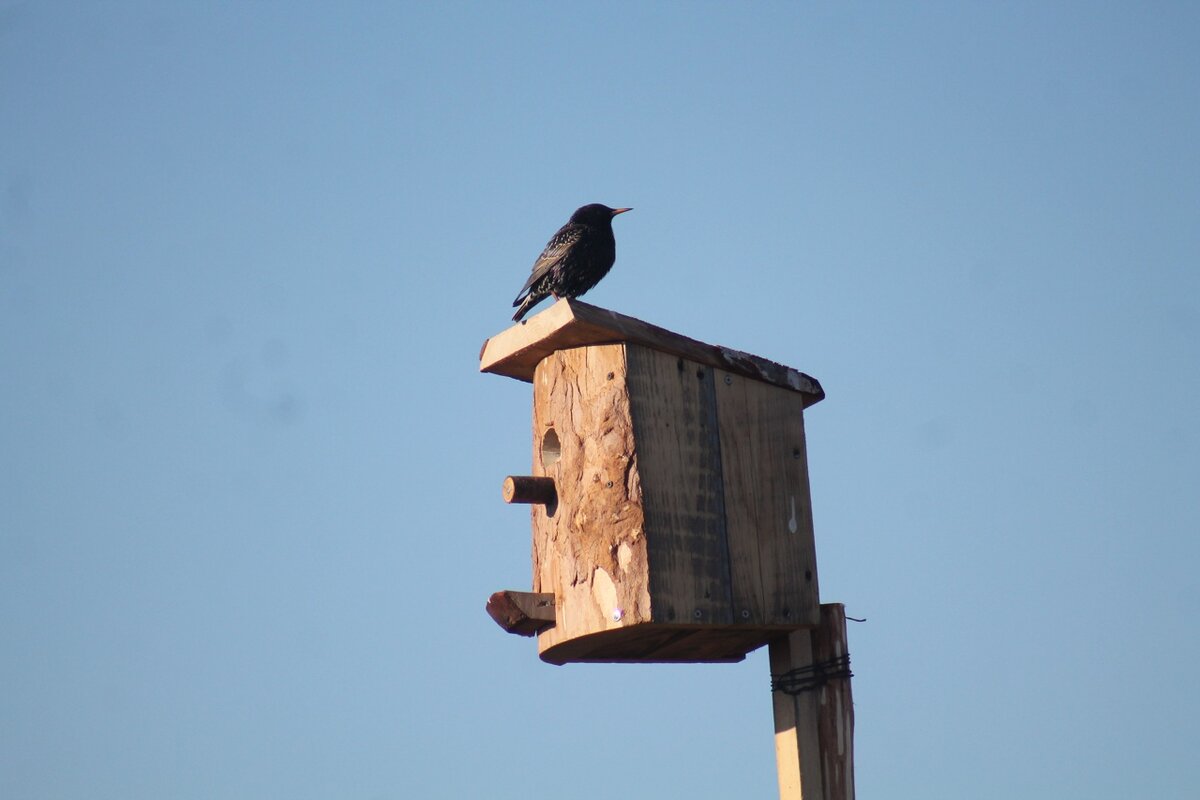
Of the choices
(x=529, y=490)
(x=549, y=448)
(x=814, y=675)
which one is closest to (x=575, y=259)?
(x=549, y=448)

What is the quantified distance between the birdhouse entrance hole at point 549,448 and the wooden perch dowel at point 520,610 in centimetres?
56

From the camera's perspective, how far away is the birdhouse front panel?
189 inches

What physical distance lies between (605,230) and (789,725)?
3082 mm

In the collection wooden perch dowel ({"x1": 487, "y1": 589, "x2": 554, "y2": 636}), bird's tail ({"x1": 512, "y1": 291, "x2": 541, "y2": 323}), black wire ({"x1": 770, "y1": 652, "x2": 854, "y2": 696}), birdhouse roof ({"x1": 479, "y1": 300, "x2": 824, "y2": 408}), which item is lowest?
black wire ({"x1": 770, "y1": 652, "x2": 854, "y2": 696})

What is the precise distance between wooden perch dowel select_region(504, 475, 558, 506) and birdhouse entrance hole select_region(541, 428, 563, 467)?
21 centimetres

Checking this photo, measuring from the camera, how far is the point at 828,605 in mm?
5039

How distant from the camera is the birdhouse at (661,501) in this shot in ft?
15.8

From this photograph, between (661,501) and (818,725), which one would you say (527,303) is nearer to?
(661,501)

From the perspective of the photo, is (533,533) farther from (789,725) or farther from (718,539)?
(789,725)

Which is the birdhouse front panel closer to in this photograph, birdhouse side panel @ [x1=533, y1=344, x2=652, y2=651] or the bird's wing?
birdhouse side panel @ [x1=533, y1=344, x2=652, y2=651]

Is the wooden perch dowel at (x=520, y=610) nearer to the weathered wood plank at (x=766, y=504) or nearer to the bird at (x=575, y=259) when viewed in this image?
the weathered wood plank at (x=766, y=504)

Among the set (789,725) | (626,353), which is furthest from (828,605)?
(626,353)

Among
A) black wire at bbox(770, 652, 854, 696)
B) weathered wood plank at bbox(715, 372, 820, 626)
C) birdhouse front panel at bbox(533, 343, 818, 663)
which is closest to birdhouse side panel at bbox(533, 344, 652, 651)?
birdhouse front panel at bbox(533, 343, 818, 663)

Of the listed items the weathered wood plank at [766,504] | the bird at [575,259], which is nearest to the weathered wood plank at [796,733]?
the weathered wood plank at [766,504]
